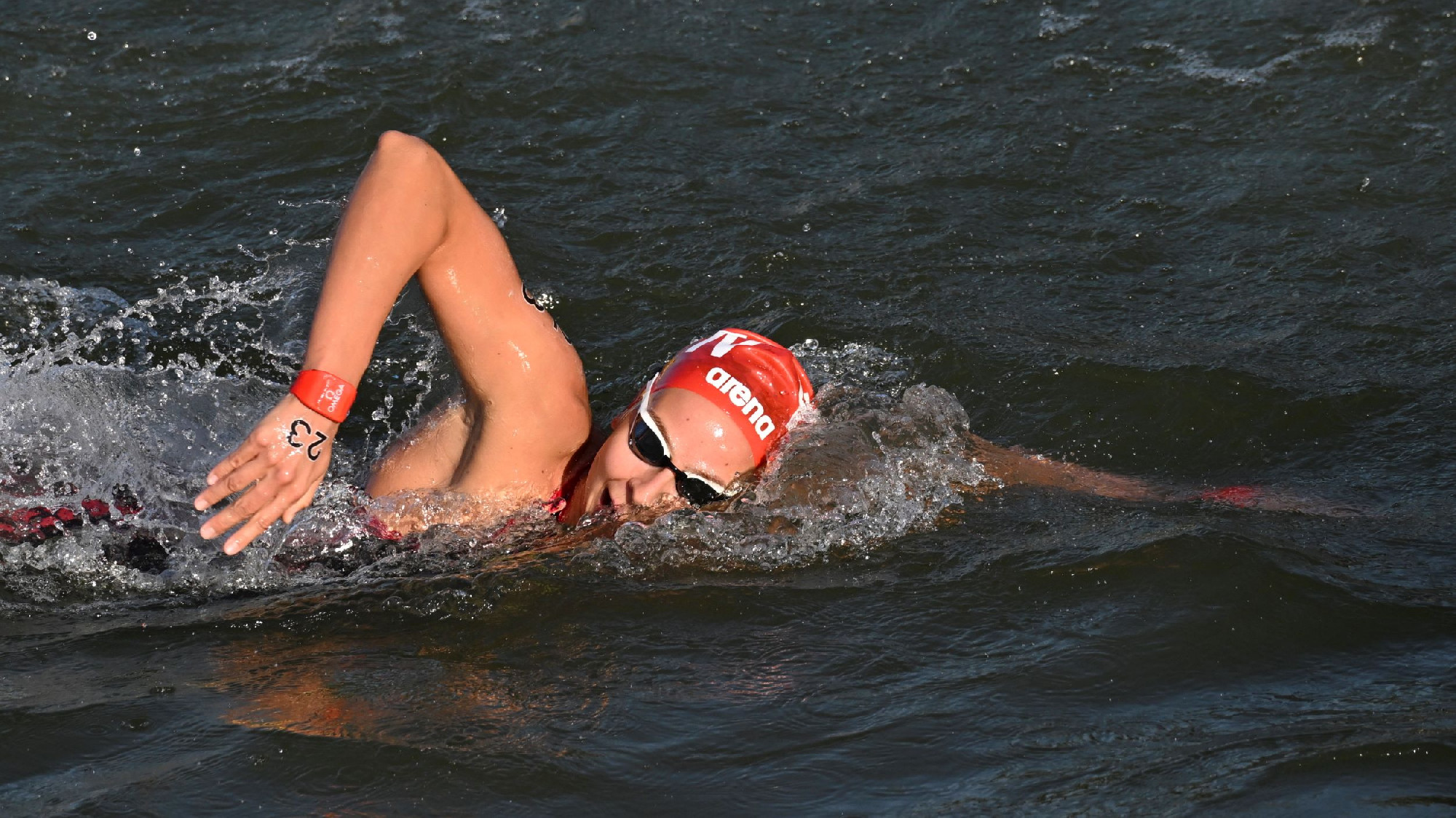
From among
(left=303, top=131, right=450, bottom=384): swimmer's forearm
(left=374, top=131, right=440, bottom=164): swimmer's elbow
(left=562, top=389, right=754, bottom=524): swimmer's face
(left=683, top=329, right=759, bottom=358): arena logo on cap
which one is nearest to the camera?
(left=303, top=131, right=450, bottom=384): swimmer's forearm

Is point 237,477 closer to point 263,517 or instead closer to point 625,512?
point 263,517

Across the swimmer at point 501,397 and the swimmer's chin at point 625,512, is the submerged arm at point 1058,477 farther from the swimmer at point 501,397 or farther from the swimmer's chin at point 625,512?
the swimmer's chin at point 625,512

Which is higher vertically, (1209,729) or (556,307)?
(556,307)

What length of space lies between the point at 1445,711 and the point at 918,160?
503 centimetres

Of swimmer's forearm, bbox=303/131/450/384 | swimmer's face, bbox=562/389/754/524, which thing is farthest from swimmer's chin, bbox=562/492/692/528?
swimmer's forearm, bbox=303/131/450/384

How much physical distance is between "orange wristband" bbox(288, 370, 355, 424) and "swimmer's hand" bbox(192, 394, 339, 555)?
0.06ft

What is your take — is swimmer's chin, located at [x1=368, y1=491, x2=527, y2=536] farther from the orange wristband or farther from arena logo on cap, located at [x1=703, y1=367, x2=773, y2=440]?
the orange wristband

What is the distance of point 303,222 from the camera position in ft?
25.7

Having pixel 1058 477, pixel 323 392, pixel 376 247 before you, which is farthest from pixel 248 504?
pixel 1058 477

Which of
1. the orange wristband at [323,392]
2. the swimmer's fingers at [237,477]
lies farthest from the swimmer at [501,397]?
the swimmer's fingers at [237,477]

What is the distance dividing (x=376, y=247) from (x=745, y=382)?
1.46 meters

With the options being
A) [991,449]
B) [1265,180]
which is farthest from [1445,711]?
[1265,180]

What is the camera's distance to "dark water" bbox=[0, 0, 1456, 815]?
363cm

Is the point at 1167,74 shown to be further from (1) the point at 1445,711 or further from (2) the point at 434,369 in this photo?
(1) the point at 1445,711
